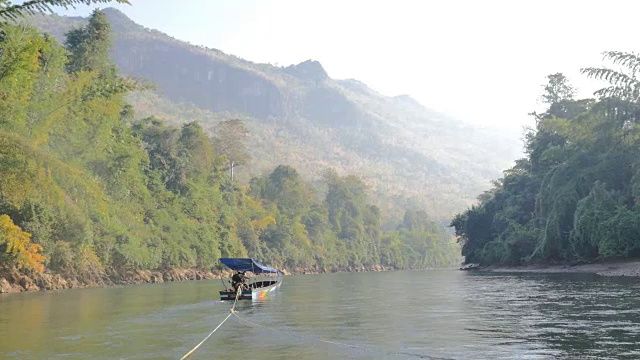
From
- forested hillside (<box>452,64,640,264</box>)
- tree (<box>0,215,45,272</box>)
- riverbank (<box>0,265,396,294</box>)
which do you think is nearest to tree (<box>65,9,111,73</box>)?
riverbank (<box>0,265,396,294</box>)

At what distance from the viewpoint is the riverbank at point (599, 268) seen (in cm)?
5481

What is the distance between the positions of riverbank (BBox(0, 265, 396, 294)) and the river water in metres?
16.3

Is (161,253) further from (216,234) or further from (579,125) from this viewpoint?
(579,125)

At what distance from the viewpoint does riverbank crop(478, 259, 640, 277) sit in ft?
180

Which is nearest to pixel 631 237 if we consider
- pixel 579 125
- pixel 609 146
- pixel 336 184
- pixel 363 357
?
pixel 609 146

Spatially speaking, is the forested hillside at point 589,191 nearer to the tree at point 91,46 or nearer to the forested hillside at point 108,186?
the forested hillside at point 108,186

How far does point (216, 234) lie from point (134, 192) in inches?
866

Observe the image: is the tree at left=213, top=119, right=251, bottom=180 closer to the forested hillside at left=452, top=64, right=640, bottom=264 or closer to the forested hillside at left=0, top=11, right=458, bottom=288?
the forested hillside at left=0, top=11, right=458, bottom=288

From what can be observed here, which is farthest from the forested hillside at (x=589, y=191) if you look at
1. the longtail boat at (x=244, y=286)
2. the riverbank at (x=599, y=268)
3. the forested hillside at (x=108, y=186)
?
the forested hillside at (x=108, y=186)

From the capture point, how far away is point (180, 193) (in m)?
97.7

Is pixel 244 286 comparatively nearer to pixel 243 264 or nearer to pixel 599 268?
pixel 243 264

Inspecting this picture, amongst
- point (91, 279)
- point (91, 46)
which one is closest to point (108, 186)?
point (91, 279)

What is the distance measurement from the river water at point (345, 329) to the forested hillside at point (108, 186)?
13795mm

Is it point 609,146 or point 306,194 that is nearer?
point 609,146
